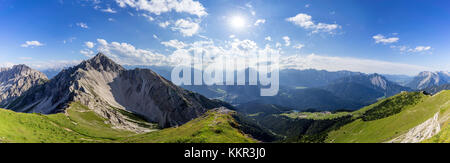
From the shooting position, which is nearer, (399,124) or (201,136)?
(201,136)

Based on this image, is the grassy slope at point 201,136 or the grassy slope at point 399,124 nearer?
the grassy slope at point 201,136

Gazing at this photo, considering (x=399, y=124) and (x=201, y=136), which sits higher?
(x=399, y=124)

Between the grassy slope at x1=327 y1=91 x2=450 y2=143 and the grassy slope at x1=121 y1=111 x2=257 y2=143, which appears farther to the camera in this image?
the grassy slope at x1=327 y1=91 x2=450 y2=143

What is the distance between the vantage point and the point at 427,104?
122 m
